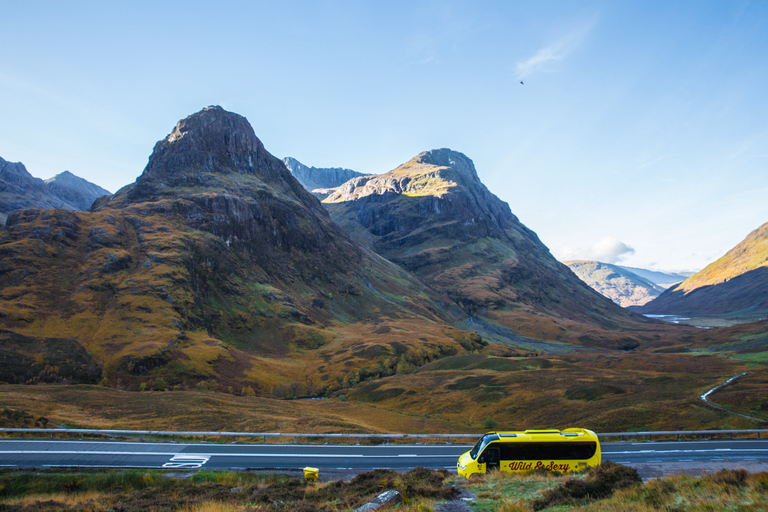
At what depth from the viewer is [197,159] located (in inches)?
7835

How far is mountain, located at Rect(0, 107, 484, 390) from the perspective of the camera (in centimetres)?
8756

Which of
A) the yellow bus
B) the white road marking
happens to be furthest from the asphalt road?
the yellow bus

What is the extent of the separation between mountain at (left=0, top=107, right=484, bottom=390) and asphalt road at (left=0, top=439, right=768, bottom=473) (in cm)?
5347

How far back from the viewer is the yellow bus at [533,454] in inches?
885

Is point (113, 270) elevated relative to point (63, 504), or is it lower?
elevated

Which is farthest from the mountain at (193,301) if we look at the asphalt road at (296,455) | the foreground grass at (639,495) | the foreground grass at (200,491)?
the foreground grass at (639,495)

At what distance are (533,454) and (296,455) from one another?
1798cm

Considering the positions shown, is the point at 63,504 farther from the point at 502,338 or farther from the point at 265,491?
the point at 502,338

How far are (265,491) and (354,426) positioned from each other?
86.1ft

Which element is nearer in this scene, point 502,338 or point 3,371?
point 3,371

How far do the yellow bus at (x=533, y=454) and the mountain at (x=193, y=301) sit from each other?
Answer: 73109 millimetres

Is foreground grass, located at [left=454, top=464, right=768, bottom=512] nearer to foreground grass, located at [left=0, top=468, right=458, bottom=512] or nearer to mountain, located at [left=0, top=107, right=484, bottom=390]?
foreground grass, located at [left=0, top=468, right=458, bottom=512]

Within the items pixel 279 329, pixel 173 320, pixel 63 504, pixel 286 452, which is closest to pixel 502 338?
pixel 279 329

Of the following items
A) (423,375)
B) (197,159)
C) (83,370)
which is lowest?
(423,375)
